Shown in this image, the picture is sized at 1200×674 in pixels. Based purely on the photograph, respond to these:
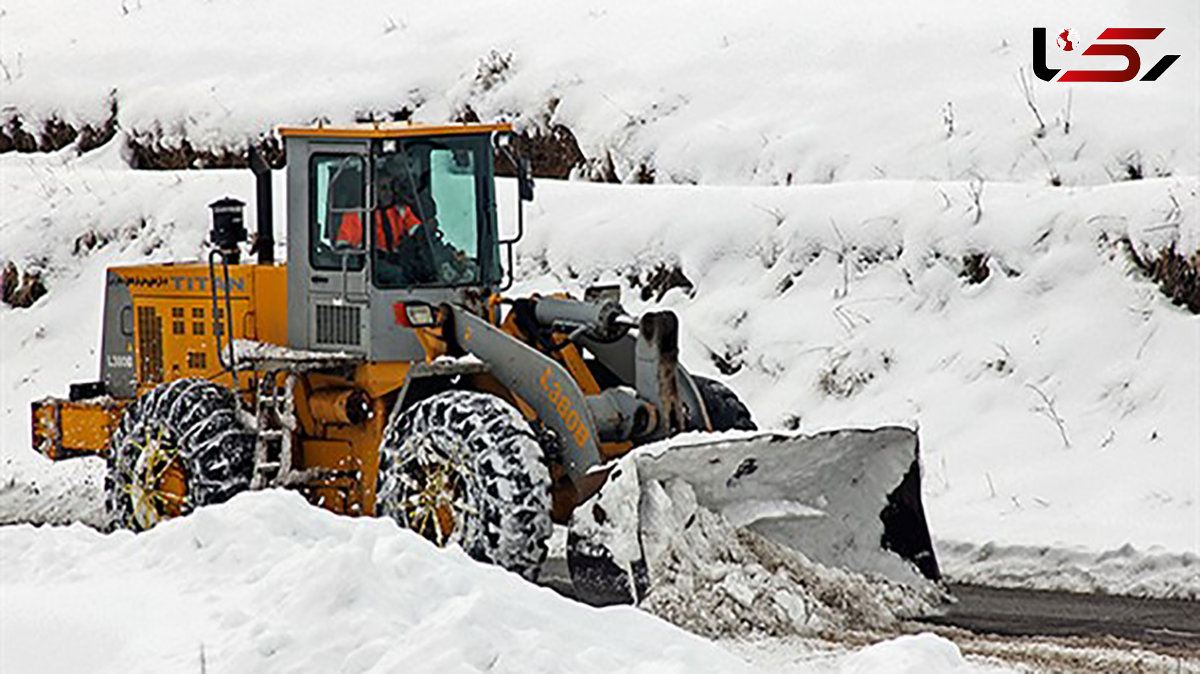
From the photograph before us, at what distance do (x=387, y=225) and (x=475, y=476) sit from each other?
1.79 metres

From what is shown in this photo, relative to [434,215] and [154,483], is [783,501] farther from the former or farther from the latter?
[154,483]

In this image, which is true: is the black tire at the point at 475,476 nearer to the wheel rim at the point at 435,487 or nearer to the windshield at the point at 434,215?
the wheel rim at the point at 435,487

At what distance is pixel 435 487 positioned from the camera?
1202 centimetres

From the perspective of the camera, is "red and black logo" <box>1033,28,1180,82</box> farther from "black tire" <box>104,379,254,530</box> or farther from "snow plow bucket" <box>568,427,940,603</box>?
"black tire" <box>104,379,254,530</box>

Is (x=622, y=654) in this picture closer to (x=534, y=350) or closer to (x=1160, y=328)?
(x=534, y=350)

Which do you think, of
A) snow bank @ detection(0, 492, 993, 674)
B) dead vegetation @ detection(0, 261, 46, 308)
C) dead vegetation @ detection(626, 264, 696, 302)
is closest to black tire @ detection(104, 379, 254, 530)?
snow bank @ detection(0, 492, 993, 674)

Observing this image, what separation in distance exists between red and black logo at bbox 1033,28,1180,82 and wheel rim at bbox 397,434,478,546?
9.82 metres

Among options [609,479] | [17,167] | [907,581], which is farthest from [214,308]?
[17,167]

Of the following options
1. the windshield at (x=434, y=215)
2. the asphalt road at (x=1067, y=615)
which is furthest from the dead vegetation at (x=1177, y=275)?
the windshield at (x=434, y=215)

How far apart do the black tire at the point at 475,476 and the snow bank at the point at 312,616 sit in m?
2.39

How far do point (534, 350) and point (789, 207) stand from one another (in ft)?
21.7

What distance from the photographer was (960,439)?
15.8 m

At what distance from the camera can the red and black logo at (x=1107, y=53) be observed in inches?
800

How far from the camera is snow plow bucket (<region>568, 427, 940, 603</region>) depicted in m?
11.3
